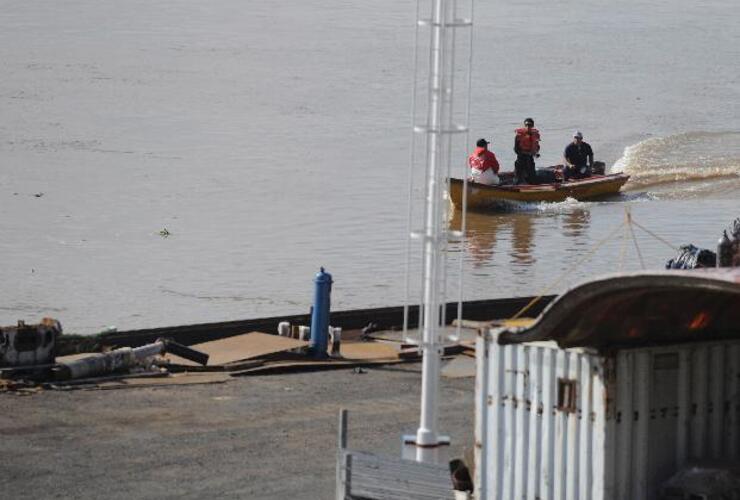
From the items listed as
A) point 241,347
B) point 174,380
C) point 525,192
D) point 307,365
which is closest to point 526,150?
point 525,192

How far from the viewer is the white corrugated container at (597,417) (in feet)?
34.8

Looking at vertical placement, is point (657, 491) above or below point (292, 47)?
below

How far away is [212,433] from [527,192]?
21172 millimetres

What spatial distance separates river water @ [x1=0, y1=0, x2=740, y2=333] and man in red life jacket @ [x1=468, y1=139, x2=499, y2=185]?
121 centimetres

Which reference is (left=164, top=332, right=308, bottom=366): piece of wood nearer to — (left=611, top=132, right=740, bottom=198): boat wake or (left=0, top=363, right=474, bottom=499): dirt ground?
(left=0, top=363, right=474, bottom=499): dirt ground

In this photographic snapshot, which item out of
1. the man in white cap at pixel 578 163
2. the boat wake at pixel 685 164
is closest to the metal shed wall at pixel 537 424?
the man in white cap at pixel 578 163

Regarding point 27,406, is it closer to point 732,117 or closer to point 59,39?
point 732,117

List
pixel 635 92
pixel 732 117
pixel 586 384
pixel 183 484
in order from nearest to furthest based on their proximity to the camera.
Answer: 1. pixel 586 384
2. pixel 183 484
3. pixel 732 117
4. pixel 635 92

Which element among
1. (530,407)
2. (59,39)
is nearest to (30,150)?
(59,39)

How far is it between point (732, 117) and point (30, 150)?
2300cm

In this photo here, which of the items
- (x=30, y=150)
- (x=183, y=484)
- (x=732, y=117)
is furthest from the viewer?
(x=732, y=117)

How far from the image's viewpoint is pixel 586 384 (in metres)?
10.6

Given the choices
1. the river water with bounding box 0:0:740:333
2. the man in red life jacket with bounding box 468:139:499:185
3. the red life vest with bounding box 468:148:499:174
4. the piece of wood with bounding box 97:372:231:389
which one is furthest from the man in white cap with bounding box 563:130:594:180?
the piece of wood with bounding box 97:372:231:389

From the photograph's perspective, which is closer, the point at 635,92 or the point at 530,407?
the point at 530,407
